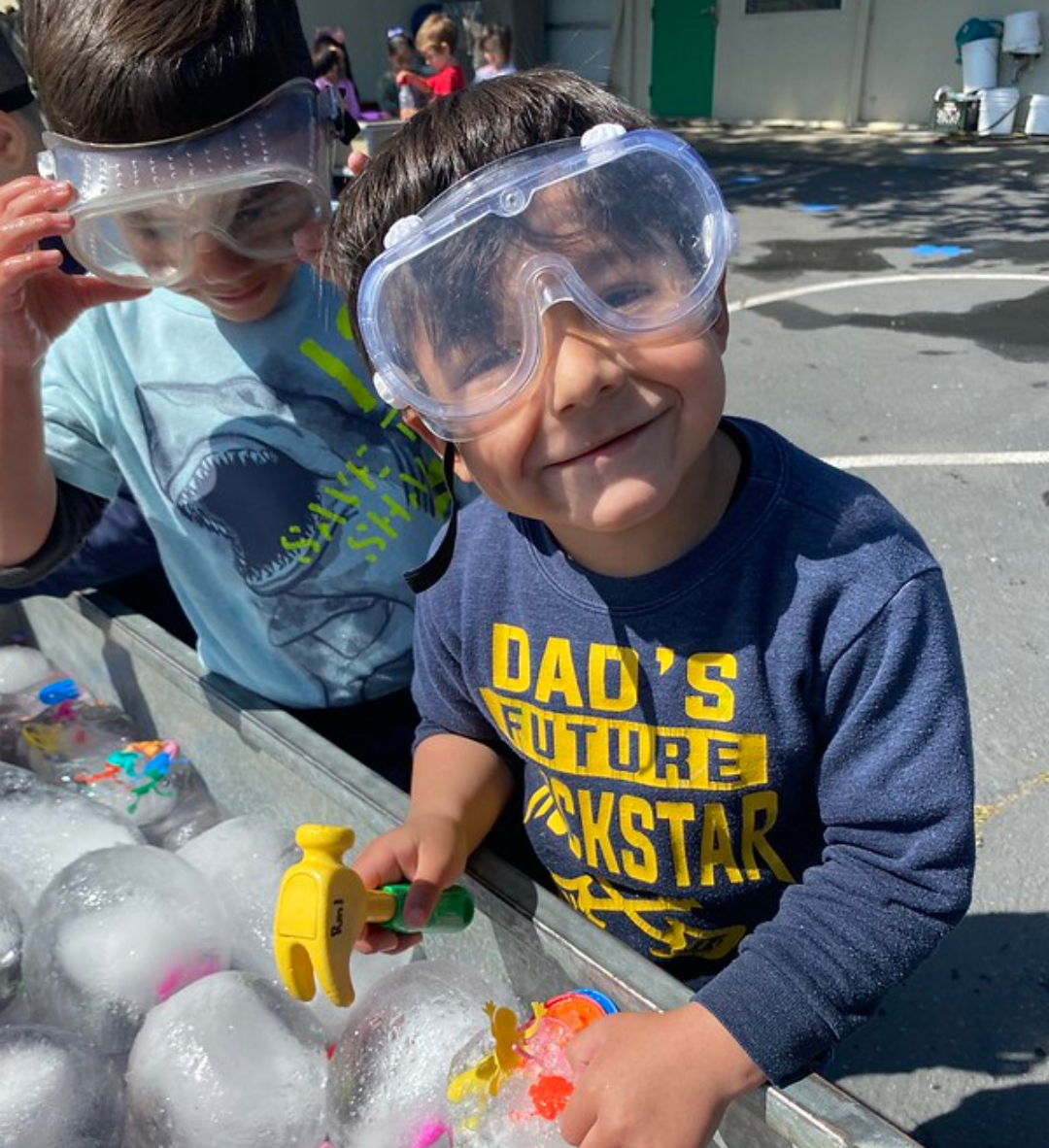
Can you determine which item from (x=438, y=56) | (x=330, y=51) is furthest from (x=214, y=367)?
(x=438, y=56)

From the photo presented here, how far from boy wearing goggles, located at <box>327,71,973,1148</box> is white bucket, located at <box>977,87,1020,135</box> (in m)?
13.8

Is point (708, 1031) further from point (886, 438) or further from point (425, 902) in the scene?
point (886, 438)

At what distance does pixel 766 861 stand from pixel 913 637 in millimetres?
381

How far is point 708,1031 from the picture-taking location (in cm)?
102

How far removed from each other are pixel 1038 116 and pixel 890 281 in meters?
7.78

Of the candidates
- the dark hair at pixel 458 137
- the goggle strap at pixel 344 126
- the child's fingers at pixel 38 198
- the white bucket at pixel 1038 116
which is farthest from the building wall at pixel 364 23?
the dark hair at pixel 458 137

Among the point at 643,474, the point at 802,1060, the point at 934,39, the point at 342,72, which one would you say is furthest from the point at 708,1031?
the point at 934,39

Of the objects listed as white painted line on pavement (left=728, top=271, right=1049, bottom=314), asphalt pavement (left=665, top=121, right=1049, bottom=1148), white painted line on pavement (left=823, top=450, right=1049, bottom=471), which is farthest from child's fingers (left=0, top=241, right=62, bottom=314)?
white painted line on pavement (left=728, top=271, right=1049, bottom=314)

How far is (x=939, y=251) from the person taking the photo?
300 inches

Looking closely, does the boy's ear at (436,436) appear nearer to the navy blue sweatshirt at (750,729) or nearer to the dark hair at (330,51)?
the navy blue sweatshirt at (750,729)

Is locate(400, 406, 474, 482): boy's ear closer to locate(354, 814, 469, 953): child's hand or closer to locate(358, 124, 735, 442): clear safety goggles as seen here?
locate(358, 124, 735, 442): clear safety goggles

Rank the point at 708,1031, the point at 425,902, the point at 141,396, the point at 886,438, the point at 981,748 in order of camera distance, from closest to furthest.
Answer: the point at 708,1031, the point at 425,902, the point at 141,396, the point at 981,748, the point at 886,438

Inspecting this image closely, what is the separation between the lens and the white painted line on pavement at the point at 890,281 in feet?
21.7

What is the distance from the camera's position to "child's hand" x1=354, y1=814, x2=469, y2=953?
1.28 meters
